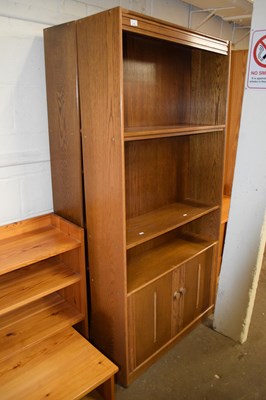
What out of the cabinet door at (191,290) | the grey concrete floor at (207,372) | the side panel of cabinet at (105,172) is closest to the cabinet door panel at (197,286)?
the cabinet door at (191,290)

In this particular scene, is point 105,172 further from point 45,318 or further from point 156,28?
point 45,318

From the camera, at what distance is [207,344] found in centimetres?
222

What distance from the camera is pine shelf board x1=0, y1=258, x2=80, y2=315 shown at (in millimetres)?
1608

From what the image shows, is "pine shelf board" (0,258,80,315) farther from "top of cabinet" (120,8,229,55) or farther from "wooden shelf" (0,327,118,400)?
"top of cabinet" (120,8,229,55)

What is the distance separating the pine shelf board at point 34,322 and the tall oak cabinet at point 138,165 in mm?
176

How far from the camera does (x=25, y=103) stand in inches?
70.1

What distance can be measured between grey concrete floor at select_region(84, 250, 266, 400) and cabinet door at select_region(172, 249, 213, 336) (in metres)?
0.14

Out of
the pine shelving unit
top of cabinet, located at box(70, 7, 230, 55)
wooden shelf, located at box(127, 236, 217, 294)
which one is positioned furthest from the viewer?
wooden shelf, located at box(127, 236, 217, 294)

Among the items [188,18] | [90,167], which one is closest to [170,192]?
[90,167]

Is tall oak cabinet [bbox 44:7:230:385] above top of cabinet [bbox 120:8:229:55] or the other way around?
the other way around

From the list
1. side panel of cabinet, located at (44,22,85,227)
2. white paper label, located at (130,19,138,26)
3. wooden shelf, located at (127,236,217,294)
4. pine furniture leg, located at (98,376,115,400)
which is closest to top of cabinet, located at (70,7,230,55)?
white paper label, located at (130,19,138,26)

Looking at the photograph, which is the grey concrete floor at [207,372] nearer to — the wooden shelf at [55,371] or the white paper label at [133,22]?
the wooden shelf at [55,371]

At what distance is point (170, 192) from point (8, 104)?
3.94 ft

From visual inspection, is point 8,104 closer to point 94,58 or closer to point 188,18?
point 94,58
